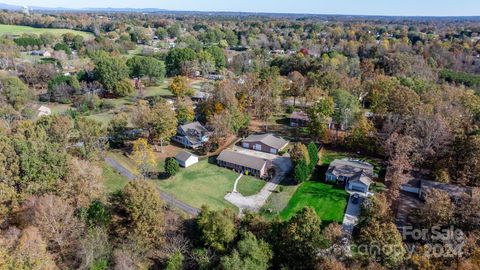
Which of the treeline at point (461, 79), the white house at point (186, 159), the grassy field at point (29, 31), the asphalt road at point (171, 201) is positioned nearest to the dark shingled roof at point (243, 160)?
the white house at point (186, 159)

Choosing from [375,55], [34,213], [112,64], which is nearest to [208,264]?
[34,213]

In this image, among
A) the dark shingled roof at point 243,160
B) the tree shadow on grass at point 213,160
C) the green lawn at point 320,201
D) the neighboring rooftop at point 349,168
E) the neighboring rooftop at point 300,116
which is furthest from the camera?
the neighboring rooftop at point 300,116

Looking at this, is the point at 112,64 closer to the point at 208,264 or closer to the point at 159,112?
the point at 159,112

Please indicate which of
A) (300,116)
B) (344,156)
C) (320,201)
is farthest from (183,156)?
(300,116)

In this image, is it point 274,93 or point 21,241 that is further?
point 274,93

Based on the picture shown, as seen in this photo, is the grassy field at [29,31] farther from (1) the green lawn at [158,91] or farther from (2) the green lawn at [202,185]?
(2) the green lawn at [202,185]

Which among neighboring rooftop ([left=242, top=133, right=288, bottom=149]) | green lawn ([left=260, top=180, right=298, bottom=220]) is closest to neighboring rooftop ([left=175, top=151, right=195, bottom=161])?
neighboring rooftop ([left=242, top=133, right=288, bottom=149])

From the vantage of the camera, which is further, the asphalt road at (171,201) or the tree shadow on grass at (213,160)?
the tree shadow on grass at (213,160)

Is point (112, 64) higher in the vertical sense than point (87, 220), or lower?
higher
